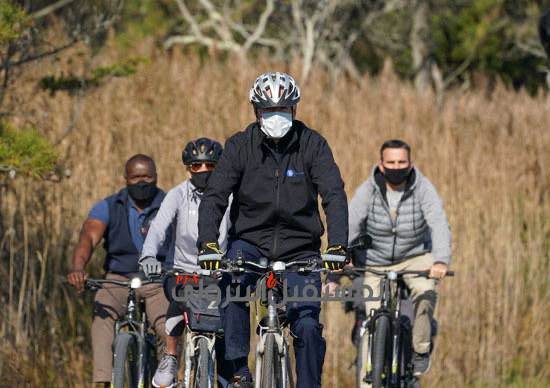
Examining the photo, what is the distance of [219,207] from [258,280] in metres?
0.49

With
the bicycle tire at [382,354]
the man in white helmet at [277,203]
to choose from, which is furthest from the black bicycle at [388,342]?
the man in white helmet at [277,203]

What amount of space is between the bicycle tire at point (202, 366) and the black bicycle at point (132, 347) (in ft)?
1.85

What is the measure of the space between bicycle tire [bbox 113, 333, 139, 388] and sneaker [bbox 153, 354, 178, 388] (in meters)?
0.22

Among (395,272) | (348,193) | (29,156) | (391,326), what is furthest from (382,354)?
(348,193)

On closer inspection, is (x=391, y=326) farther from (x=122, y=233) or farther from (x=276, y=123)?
(x=276, y=123)

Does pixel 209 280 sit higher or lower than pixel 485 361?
higher

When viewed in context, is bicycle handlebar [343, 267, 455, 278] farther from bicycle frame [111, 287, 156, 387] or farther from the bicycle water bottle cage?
the bicycle water bottle cage

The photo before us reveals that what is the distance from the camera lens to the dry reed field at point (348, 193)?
31.4 ft

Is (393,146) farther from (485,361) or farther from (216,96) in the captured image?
(216,96)

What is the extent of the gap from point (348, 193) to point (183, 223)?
4600 millimetres

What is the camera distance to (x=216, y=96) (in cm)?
1336

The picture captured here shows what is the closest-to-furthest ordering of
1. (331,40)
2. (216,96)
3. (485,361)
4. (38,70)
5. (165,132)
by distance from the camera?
(485,361), (38,70), (165,132), (216,96), (331,40)

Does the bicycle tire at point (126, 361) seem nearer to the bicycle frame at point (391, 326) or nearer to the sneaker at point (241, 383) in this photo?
the sneaker at point (241, 383)

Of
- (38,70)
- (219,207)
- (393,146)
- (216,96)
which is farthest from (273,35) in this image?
(219,207)
